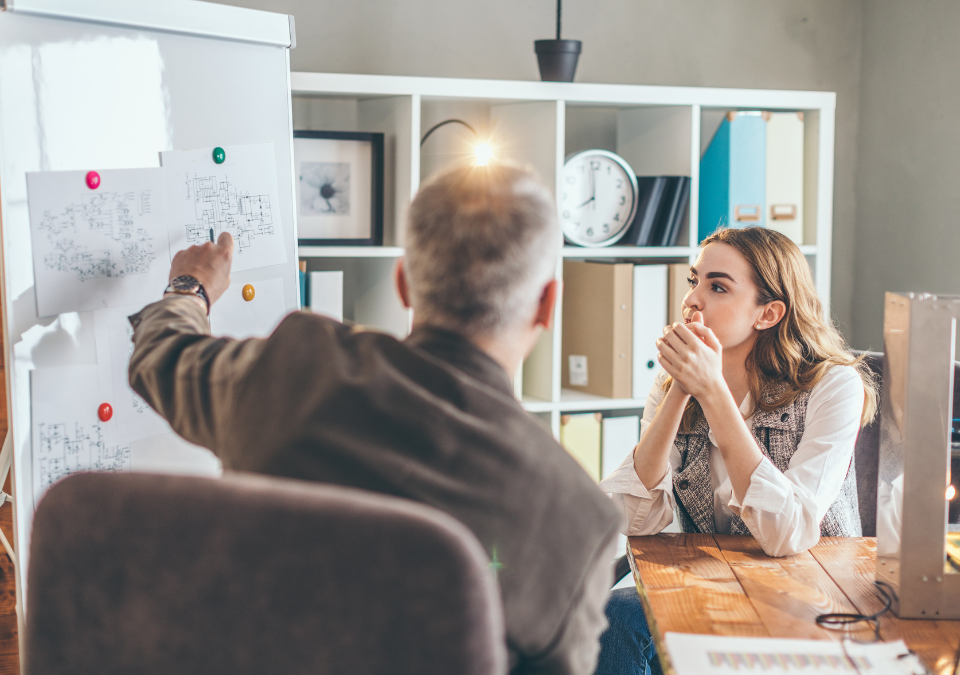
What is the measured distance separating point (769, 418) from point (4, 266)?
4.56 feet

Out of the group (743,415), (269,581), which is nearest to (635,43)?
(743,415)

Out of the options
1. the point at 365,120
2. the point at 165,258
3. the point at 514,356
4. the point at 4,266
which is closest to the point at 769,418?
the point at 514,356

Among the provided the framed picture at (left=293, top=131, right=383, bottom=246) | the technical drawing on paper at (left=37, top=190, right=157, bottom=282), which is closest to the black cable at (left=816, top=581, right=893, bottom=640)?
the technical drawing on paper at (left=37, top=190, right=157, bottom=282)

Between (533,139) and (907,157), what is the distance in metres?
1.27

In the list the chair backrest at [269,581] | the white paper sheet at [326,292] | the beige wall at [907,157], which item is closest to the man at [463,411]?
the chair backrest at [269,581]

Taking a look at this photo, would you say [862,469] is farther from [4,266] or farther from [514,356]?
[4,266]

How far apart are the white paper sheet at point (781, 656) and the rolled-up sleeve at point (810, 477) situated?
12.4 inches

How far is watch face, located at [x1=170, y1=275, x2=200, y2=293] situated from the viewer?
140cm

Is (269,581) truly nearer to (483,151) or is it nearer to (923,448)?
(923,448)

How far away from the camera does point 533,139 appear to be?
8.42 ft

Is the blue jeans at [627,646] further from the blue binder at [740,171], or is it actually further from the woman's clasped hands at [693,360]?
the blue binder at [740,171]

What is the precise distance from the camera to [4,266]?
1.38 m

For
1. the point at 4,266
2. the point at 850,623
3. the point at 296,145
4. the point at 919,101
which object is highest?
the point at 919,101

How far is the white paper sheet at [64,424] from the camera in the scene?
1457 mm
